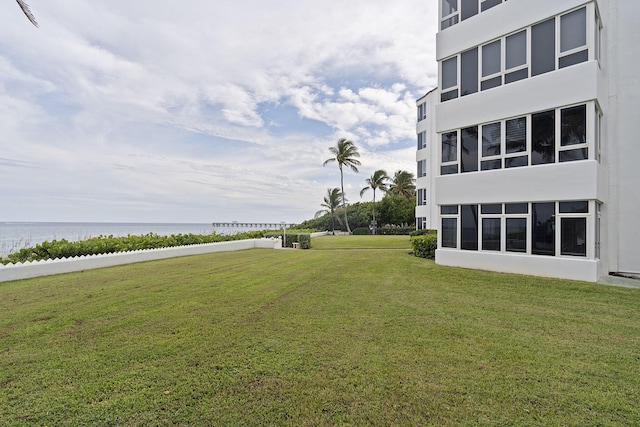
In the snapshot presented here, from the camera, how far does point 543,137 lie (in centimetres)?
977

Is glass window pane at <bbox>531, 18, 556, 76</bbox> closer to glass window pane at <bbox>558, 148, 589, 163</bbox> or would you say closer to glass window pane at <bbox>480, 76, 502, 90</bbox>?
glass window pane at <bbox>480, 76, 502, 90</bbox>

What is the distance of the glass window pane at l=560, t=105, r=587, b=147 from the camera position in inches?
359

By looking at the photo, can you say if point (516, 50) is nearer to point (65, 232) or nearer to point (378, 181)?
point (378, 181)

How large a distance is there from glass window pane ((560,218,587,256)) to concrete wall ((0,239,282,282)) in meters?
14.6

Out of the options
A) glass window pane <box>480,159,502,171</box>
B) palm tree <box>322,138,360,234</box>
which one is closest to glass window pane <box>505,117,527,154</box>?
glass window pane <box>480,159,502,171</box>

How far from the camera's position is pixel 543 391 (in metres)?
3.45

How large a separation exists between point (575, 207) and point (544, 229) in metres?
0.97

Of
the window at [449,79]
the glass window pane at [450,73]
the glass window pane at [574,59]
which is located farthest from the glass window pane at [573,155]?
the glass window pane at [450,73]

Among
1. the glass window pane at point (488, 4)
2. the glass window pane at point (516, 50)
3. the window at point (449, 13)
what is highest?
the window at point (449, 13)

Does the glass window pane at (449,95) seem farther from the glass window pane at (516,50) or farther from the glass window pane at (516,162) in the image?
the glass window pane at (516,162)

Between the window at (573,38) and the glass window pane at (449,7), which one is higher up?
the glass window pane at (449,7)

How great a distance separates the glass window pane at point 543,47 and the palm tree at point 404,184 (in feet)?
117

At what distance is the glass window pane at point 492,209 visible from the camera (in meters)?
10.5

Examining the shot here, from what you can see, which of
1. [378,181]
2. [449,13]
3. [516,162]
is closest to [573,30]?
[516,162]
